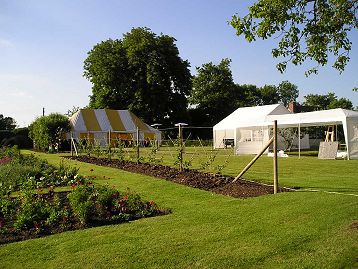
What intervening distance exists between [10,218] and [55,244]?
5.71 ft

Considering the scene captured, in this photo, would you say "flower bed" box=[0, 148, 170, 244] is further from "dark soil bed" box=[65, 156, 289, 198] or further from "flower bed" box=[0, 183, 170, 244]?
"dark soil bed" box=[65, 156, 289, 198]

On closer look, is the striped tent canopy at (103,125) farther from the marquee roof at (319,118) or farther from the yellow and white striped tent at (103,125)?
the marquee roof at (319,118)

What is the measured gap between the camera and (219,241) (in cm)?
466

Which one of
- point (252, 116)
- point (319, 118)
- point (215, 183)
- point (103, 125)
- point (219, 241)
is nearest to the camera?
point (219, 241)

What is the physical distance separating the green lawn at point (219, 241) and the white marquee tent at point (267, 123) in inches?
489

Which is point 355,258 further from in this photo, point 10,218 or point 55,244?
point 10,218

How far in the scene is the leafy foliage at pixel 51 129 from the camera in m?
29.5

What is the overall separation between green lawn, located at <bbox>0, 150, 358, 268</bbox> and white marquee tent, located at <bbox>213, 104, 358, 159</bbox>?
12424 millimetres

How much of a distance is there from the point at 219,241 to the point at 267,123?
18.7 meters

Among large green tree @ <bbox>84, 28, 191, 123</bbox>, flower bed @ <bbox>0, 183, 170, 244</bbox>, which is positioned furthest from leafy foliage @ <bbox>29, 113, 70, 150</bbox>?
flower bed @ <bbox>0, 183, 170, 244</bbox>

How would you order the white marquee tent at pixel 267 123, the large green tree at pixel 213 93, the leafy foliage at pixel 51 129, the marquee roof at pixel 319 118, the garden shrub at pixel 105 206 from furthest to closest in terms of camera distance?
the large green tree at pixel 213 93 < the leafy foliage at pixel 51 129 < the marquee roof at pixel 319 118 < the white marquee tent at pixel 267 123 < the garden shrub at pixel 105 206

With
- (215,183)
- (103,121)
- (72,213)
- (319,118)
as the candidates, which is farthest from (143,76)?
(72,213)

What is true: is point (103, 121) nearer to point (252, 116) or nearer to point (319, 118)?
point (252, 116)

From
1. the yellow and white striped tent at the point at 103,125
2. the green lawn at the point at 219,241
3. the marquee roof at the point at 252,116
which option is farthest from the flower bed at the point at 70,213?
the yellow and white striped tent at the point at 103,125
